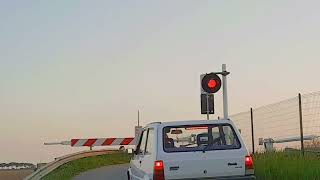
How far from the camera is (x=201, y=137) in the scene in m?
13.2

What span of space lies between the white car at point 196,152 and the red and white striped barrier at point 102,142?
69.0 ft

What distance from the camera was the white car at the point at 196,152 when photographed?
40.9 feet

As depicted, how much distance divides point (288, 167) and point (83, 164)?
650 inches

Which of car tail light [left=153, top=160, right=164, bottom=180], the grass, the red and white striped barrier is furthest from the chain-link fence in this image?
the red and white striped barrier

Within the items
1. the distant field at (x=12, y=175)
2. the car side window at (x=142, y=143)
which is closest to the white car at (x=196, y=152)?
the car side window at (x=142, y=143)

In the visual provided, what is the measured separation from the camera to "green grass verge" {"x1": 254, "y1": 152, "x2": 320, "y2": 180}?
536 inches

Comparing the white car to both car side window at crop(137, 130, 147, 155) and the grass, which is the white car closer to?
car side window at crop(137, 130, 147, 155)

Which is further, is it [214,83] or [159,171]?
[214,83]

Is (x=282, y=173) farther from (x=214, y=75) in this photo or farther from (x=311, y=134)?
(x=214, y=75)

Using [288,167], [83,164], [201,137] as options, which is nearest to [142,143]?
[201,137]

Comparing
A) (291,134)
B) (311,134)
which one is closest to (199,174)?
(311,134)

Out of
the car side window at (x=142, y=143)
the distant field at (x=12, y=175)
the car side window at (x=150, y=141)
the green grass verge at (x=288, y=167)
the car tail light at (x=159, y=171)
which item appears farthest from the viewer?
the distant field at (x=12, y=175)

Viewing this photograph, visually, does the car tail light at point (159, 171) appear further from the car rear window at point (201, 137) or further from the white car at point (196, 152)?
the car rear window at point (201, 137)

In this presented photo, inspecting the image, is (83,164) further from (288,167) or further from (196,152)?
(196,152)
